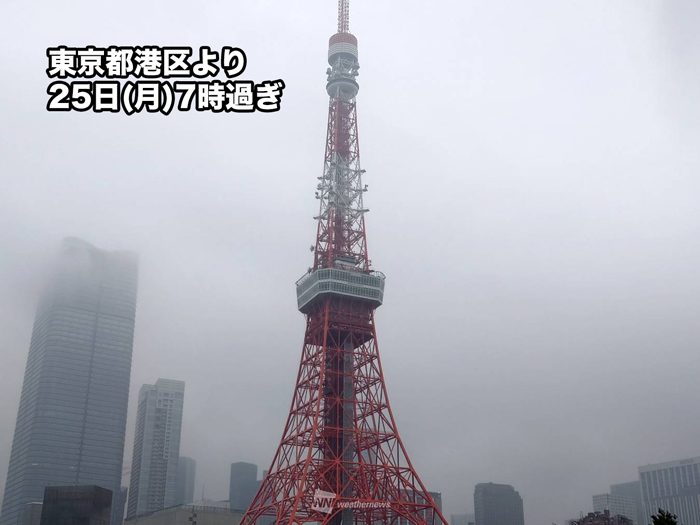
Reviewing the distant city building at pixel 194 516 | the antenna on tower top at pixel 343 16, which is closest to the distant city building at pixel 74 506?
the distant city building at pixel 194 516

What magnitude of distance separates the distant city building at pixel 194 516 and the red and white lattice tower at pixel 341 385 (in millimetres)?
67232

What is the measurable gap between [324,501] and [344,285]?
34384 mm

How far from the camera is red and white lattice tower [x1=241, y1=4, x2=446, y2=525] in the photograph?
354ft

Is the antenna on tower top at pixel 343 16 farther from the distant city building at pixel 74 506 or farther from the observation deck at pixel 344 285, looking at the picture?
the distant city building at pixel 74 506

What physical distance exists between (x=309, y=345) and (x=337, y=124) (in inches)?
1589

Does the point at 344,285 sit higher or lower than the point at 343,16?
lower

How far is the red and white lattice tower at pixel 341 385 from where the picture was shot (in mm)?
108000

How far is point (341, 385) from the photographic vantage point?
121 meters

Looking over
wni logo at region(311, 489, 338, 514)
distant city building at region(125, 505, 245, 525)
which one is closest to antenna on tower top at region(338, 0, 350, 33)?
wni logo at region(311, 489, 338, 514)

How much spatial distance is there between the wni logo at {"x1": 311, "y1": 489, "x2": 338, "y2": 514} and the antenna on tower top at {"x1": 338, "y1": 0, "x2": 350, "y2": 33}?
8316 centimetres

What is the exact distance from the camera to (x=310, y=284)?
125688 millimetres

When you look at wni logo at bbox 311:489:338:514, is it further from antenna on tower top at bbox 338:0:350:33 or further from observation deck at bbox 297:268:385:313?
antenna on tower top at bbox 338:0:350:33

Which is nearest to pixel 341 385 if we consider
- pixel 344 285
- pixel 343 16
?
pixel 344 285

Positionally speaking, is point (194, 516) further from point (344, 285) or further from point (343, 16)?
point (343, 16)
